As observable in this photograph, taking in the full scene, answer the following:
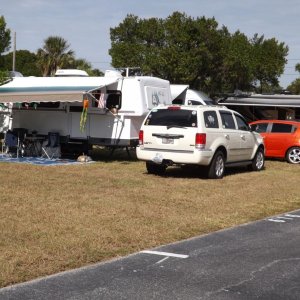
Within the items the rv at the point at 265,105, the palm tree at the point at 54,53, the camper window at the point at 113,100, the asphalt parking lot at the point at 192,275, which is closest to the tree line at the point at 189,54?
the palm tree at the point at 54,53

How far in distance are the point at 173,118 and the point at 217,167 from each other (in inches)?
63.3

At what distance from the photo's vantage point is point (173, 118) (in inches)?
520

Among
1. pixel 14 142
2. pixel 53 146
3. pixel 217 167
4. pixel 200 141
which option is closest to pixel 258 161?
pixel 217 167

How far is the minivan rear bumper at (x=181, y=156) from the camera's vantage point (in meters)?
12.8

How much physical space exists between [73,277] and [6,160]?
37.4 feet

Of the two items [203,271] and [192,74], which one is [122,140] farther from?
[192,74]

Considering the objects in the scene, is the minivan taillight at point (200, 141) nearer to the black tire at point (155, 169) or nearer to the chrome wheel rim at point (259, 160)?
the black tire at point (155, 169)

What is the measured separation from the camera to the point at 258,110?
26.4 metres

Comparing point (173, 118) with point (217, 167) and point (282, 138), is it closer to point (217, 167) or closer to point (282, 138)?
point (217, 167)

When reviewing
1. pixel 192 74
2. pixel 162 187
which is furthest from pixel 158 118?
pixel 192 74

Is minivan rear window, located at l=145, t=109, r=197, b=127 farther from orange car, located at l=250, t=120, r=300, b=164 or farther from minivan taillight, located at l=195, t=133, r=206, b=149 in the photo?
orange car, located at l=250, t=120, r=300, b=164

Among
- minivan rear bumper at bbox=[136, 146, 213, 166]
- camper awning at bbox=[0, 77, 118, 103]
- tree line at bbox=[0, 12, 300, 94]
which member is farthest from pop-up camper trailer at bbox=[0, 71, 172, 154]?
tree line at bbox=[0, 12, 300, 94]

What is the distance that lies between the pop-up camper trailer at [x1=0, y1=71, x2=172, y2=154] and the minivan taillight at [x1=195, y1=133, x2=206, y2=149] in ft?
11.9

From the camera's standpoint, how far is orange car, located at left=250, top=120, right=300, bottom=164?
58.0ft
